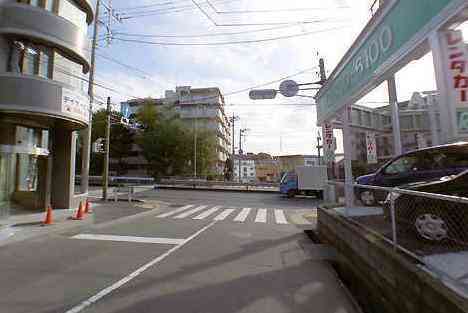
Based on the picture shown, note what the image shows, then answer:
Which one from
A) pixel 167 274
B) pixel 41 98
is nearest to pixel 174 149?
pixel 41 98

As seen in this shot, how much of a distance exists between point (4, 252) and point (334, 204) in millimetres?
9279

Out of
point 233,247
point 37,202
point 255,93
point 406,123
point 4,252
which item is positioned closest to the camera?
point 4,252

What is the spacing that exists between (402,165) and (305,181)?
1420cm

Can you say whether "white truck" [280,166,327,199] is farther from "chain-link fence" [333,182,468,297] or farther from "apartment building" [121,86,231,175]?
"apartment building" [121,86,231,175]

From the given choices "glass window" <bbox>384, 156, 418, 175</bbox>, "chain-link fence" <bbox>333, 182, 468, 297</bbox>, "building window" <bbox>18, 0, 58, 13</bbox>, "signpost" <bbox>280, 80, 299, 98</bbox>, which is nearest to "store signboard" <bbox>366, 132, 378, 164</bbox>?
"signpost" <bbox>280, 80, 299, 98</bbox>

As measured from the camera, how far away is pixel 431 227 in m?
4.19

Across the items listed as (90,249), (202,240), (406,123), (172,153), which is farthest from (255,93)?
(172,153)

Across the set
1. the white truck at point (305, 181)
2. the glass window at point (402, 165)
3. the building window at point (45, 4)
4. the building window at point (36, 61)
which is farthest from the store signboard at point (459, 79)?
the white truck at point (305, 181)

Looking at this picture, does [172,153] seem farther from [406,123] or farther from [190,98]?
[406,123]

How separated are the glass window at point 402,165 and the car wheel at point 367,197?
1588 millimetres

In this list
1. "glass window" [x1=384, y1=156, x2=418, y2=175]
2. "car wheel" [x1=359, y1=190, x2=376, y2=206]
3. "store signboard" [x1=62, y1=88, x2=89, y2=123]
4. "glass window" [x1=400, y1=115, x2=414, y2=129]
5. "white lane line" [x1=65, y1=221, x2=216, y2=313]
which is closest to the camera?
"white lane line" [x1=65, y1=221, x2=216, y2=313]

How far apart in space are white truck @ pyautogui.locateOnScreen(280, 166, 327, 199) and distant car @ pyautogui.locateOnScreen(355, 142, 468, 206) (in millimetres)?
12895

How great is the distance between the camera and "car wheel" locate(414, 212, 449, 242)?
4004 millimetres

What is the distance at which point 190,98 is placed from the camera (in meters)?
56.2
